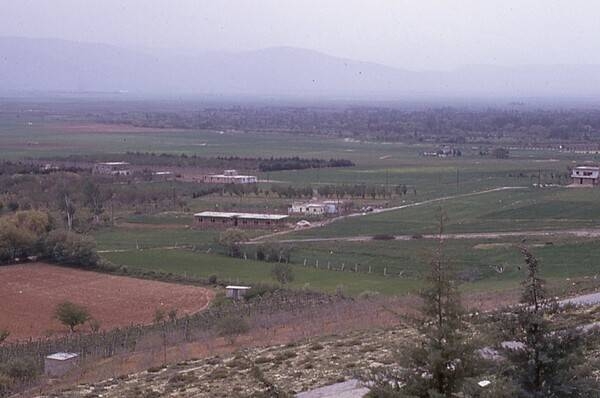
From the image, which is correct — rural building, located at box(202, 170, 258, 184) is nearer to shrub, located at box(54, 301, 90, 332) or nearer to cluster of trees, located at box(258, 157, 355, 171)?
cluster of trees, located at box(258, 157, 355, 171)

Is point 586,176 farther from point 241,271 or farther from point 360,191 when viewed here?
point 241,271

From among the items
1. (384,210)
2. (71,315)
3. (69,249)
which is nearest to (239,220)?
(384,210)

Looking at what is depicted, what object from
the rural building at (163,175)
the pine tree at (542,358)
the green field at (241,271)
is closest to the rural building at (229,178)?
the rural building at (163,175)

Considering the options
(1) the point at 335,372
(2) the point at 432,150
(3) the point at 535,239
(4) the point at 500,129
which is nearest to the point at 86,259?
(3) the point at 535,239

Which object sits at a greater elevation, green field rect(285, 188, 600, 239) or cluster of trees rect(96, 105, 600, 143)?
green field rect(285, 188, 600, 239)

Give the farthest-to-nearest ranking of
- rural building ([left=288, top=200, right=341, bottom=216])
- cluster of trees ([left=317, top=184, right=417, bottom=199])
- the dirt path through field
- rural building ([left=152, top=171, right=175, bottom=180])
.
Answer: rural building ([left=152, top=171, right=175, bottom=180]) → cluster of trees ([left=317, top=184, right=417, bottom=199]) → rural building ([left=288, top=200, right=341, bottom=216]) → the dirt path through field

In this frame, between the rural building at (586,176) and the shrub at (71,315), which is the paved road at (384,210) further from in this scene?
the shrub at (71,315)

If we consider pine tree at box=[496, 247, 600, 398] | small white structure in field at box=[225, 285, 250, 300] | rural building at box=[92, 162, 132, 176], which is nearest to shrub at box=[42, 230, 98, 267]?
small white structure in field at box=[225, 285, 250, 300]
